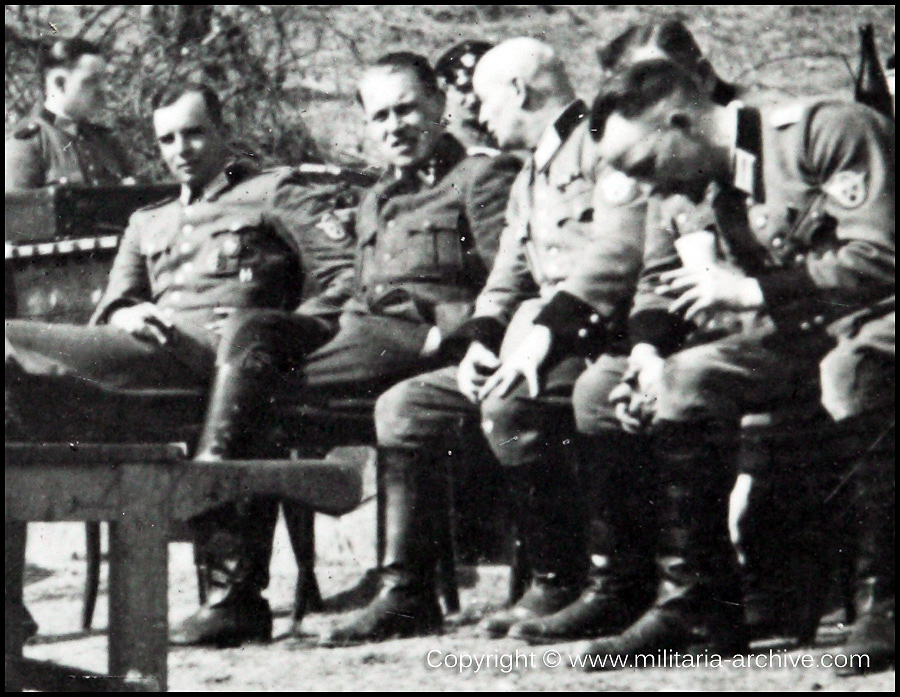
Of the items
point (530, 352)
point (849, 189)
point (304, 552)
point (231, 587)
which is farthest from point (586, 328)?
point (304, 552)

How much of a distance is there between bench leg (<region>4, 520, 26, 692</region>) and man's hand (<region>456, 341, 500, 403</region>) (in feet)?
4.03

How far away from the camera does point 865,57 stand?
5.02 metres

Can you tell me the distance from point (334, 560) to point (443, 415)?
146 centimetres

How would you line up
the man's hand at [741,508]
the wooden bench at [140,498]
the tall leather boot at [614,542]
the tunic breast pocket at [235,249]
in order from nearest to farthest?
the wooden bench at [140,498]
the tall leather boot at [614,542]
the man's hand at [741,508]
the tunic breast pocket at [235,249]

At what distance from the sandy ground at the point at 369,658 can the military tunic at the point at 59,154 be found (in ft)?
5.30

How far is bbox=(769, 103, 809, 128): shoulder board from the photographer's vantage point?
414 cm

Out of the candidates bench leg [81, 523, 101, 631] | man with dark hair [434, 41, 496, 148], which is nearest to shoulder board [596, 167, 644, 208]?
man with dark hair [434, 41, 496, 148]

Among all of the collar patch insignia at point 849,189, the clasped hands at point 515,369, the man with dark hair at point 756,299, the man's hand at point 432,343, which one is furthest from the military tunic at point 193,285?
the collar patch insignia at point 849,189

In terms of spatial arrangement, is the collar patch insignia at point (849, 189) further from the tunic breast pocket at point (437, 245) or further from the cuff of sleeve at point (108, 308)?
the cuff of sleeve at point (108, 308)

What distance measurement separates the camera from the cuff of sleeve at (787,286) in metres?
4.03

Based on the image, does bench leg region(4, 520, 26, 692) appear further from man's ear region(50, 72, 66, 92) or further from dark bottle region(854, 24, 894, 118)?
man's ear region(50, 72, 66, 92)

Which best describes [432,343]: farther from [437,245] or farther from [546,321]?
[546,321]

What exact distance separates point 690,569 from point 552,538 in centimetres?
66

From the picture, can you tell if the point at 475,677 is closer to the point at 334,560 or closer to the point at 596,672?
the point at 596,672
